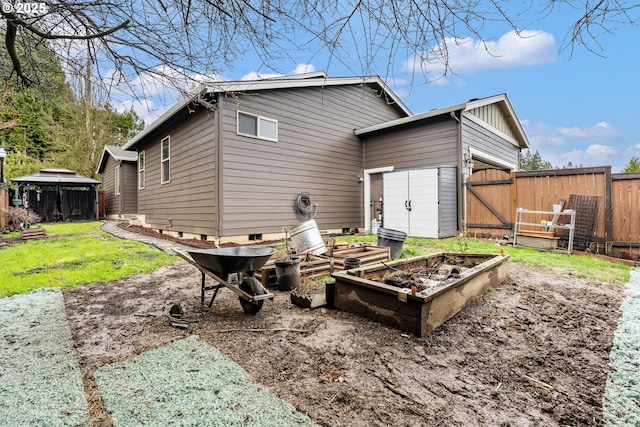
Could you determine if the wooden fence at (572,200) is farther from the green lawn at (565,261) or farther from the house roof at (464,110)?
the house roof at (464,110)

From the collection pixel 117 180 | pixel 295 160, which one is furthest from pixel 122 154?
pixel 295 160

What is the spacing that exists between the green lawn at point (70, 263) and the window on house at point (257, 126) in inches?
145

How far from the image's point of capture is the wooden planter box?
2385 millimetres

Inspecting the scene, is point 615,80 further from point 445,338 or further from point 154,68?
point 154,68

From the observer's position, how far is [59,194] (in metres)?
16.5

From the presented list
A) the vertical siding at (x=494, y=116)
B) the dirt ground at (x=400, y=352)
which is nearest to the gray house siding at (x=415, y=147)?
the vertical siding at (x=494, y=116)

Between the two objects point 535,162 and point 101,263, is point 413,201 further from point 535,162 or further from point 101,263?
point 535,162

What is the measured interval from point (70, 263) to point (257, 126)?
5020mm

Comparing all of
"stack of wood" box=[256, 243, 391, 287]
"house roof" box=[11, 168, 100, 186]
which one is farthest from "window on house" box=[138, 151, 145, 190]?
"stack of wood" box=[256, 243, 391, 287]

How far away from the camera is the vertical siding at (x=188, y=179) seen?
Answer: 7559 millimetres

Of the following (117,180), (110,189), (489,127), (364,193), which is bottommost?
(364,193)

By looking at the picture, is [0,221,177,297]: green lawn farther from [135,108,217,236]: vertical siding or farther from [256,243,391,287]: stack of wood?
[256,243,391,287]: stack of wood

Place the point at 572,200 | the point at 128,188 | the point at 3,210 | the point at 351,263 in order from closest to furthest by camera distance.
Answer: the point at 351,263, the point at 572,200, the point at 3,210, the point at 128,188

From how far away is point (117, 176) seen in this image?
16.4m
